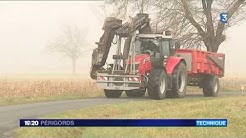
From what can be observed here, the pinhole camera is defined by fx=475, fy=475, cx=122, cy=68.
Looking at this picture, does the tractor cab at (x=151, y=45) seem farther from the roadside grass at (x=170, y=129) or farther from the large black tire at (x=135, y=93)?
the roadside grass at (x=170, y=129)

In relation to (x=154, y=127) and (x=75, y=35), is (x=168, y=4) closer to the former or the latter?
(x=154, y=127)

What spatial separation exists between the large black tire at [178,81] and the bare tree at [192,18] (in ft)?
36.5

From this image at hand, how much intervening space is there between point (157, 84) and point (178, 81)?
7.73 feet

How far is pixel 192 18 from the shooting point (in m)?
34.0

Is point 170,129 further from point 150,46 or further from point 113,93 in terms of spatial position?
point 113,93

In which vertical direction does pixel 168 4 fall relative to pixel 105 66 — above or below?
above

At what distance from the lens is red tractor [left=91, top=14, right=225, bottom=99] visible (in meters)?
20.6

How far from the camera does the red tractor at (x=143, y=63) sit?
20.6m

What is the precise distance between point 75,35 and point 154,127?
386 ft

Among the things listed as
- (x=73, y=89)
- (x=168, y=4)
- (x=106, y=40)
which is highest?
(x=168, y=4)

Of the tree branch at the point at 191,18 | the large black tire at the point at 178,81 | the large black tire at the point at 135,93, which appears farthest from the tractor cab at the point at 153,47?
the tree branch at the point at 191,18

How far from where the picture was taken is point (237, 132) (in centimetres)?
1150

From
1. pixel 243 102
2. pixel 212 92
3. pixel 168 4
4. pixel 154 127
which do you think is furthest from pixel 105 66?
pixel 168 4

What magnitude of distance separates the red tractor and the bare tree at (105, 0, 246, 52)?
10.8 metres
